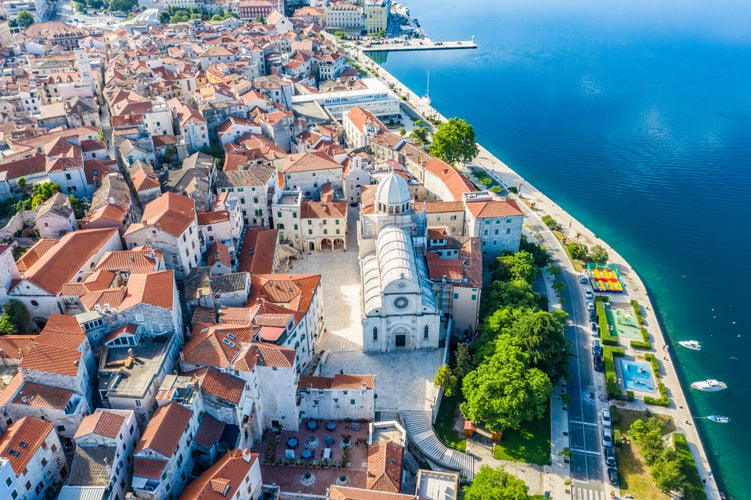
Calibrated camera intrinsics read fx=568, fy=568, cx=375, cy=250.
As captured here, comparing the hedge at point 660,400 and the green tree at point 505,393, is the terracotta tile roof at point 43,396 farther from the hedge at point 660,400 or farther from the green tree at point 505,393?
the hedge at point 660,400

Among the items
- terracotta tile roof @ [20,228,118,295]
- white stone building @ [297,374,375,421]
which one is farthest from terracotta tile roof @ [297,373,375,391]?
terracotta tile roof @ [20,228,118,295]

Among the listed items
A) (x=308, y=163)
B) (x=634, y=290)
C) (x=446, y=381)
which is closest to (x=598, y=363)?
(x=634, y=290)

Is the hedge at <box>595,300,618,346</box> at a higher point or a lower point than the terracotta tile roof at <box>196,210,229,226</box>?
lower

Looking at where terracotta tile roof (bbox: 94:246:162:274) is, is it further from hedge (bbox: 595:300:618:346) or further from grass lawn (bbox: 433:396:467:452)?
hedge (bbox: 595:300:618:346)

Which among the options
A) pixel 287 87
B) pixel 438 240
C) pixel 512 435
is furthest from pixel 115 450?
pixel 287 87

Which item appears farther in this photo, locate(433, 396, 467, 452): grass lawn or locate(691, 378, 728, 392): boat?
locate(691, 378, 728, 392): boat

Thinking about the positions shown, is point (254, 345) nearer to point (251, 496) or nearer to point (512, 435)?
point (251, 496)
